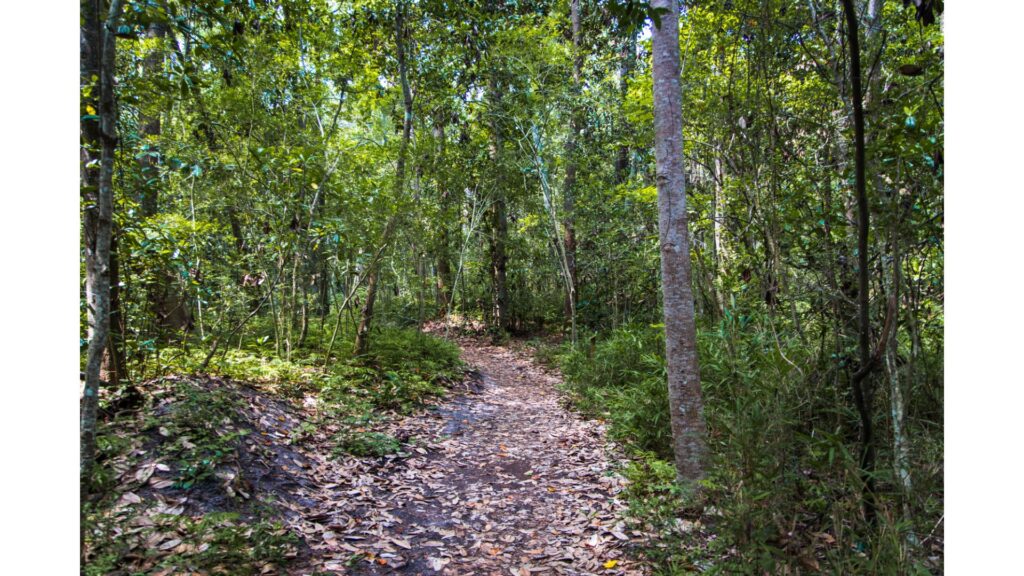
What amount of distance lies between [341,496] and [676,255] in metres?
3.26

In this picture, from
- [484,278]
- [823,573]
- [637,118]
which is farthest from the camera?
[484,278]

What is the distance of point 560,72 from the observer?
10016mm

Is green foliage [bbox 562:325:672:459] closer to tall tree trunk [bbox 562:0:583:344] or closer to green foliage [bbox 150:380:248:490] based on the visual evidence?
tall tree trunk [bbox 562:0:583:344]

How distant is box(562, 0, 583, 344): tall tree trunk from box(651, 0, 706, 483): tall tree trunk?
650 cm

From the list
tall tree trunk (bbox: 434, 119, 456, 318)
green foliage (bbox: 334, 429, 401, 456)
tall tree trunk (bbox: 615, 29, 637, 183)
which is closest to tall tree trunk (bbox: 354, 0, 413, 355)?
tall tree trunk (bbox: 434, 119, 456, 318)

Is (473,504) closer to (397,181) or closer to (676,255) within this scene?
(676,255)

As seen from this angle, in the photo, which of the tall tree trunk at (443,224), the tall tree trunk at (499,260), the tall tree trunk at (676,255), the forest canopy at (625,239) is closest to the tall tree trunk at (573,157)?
the forest canopy at (625,239)

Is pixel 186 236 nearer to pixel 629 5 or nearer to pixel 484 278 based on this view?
pixel 629 5

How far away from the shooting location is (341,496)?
3.75 m

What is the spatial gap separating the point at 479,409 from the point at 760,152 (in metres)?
4.74

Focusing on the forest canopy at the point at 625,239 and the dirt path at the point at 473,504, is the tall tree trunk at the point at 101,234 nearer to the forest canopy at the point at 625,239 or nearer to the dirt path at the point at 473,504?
the forest canopy at the point at 625,239

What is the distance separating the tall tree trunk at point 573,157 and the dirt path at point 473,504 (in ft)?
17.0

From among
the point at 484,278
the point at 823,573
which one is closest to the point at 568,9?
the point at 484,278

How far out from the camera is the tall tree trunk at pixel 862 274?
226 centimetres
